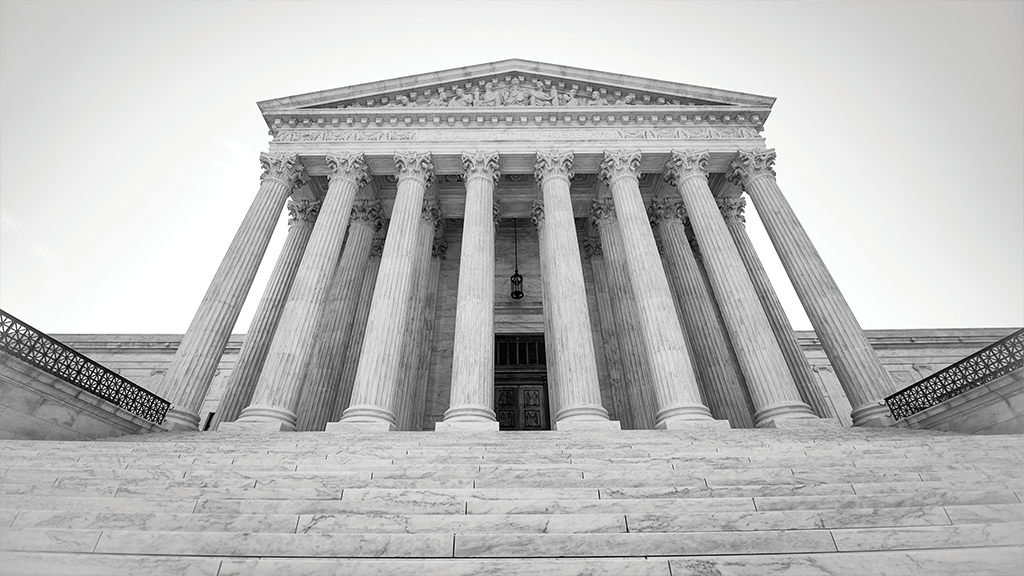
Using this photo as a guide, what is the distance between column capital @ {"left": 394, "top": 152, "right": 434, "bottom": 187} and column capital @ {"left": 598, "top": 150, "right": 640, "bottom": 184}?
678 centimetres

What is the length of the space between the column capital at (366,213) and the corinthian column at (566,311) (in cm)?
756

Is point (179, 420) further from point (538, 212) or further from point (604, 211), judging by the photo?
point (604, 211)

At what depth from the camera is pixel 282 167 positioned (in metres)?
17.7

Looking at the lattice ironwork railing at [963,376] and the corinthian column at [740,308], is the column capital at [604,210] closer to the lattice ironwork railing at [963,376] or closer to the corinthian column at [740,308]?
the corinthian column at [740,308]

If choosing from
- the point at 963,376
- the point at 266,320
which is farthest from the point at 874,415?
the point at 266,320

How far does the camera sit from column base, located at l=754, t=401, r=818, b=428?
1255 centimetres

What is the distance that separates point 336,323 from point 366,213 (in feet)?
16.8

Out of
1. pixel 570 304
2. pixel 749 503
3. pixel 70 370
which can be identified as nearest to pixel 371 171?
pixel 570 304

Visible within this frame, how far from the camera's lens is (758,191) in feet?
56.9

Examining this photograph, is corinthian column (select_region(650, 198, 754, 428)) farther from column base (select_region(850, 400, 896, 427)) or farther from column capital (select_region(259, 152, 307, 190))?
column capital (select_region(259, 152, 307, 190))

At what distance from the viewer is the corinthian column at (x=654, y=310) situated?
12.8m

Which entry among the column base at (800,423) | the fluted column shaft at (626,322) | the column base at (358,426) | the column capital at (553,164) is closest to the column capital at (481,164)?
the column capital at (553,164)

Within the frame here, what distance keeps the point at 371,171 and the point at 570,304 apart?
32.6 ft

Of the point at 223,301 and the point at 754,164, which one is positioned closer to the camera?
the point at 223,301
